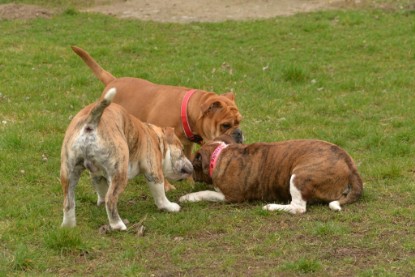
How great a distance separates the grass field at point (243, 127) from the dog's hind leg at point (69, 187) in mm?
185

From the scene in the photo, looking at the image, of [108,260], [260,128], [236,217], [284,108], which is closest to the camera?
[108,260]

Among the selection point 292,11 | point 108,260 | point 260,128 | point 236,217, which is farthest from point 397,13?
point 108,260

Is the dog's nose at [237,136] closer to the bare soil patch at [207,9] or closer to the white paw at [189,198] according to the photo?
the white paw at [189,198]

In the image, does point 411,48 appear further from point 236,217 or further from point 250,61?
point 236,217

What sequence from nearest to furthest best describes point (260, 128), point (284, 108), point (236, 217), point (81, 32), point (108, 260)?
point (108, 260) < point (236, 217) < point (260, 128) < point (284, 108) < point (81, 32)

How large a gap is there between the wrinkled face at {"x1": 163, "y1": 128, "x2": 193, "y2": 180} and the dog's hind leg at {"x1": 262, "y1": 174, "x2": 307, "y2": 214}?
1053 mm

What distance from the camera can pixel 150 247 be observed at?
6.55 metres

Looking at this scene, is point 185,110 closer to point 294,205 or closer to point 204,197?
point 204,197

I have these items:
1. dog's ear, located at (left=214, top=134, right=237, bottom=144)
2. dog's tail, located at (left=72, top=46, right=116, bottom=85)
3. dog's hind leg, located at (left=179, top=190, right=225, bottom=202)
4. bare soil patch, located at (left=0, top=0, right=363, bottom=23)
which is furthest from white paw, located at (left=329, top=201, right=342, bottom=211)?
bare soil patch, located at (left=0, top=0, right=363, bottom=23)

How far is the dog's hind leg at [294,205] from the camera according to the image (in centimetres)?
738

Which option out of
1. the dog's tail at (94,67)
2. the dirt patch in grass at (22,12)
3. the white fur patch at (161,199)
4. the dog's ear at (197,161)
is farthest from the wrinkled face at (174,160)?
the dirt patch in grass at (22,12)

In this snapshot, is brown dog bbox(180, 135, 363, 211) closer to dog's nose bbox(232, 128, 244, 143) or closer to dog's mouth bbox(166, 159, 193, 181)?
dog's mouth bbox(166, 159, 193, 181)

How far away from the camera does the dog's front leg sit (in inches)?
295

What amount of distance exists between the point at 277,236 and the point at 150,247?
1.09m
